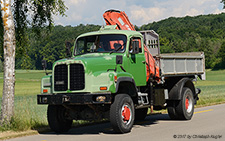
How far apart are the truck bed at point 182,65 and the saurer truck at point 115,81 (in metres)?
0.03

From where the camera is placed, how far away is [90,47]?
12.0 metres

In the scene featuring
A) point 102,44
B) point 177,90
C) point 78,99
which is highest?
point 102,44

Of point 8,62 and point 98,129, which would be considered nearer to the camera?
point 98,129

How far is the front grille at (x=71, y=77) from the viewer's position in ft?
33.8

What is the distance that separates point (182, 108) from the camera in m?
13.6

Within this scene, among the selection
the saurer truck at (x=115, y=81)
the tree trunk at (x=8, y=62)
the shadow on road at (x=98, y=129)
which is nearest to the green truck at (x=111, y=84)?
the saurer truck at (x=115, y=81)

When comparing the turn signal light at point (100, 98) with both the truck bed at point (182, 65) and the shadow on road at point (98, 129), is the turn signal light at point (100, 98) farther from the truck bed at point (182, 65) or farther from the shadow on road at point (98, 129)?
the truck bed at point (182, 65)

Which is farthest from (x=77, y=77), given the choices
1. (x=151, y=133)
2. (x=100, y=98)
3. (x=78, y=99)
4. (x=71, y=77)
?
(x=151, y=133)

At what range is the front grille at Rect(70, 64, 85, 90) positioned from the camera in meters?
10.3

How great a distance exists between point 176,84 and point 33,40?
5.73 meters

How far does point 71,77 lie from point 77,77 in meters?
0.18

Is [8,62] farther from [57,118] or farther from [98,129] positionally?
[98,129]

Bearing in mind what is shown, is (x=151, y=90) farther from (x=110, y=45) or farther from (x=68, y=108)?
(x=68, y=108)

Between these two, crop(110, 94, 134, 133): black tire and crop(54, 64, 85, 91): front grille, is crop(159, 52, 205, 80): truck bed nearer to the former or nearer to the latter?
crop(110, 94, 134, 133): black tire
